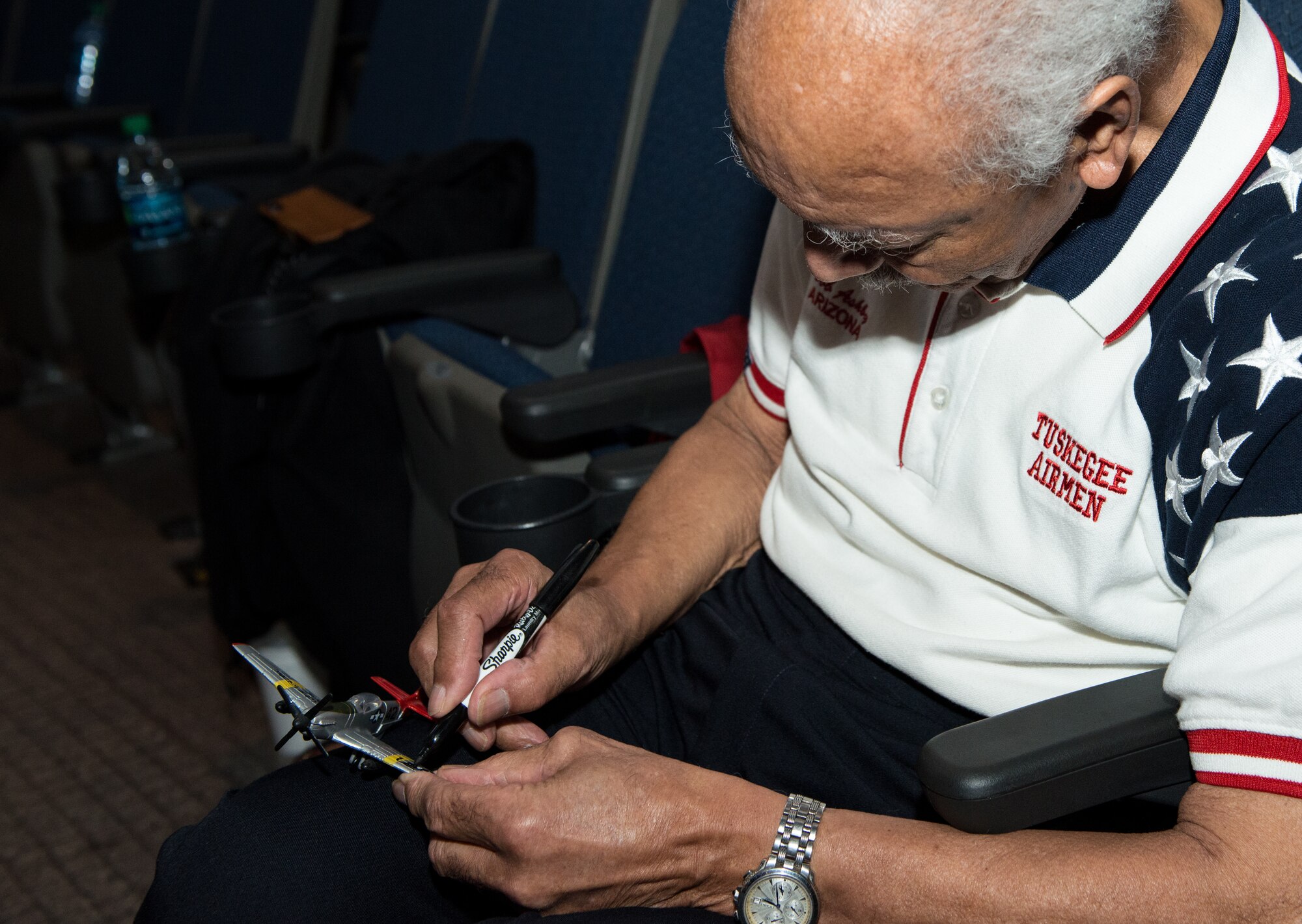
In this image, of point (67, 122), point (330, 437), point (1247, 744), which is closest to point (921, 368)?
point (1247, 744)

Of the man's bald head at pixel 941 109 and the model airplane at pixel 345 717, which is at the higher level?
the man's bald head at pixel 941 109

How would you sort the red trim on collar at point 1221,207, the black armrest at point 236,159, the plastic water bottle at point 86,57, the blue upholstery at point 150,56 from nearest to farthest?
1. the red trim on collar at point 1221,207
2. the black armrest at point 236,159
3. the blue upholstery at point 150,56
4. the plastic water bottle at point 86,57

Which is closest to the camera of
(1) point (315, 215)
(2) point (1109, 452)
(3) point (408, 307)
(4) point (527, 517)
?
(2) point (1109, 452)

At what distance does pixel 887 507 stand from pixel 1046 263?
0.79 ft

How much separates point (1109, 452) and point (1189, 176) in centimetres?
19

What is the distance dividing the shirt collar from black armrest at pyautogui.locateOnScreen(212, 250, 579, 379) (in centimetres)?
113

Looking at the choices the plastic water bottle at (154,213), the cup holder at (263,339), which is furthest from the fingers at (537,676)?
the plastic water bottle at (154,213)

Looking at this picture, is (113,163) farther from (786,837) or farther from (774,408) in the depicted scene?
(786,837)

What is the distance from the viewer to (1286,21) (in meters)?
1.01

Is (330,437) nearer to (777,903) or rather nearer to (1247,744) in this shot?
(777,903)

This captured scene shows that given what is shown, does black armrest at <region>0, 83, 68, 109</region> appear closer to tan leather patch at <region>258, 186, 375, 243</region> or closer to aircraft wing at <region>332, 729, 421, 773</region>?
tan leather patch at <region>258, 186, 375, 243</region>

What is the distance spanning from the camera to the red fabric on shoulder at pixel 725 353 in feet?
4.67

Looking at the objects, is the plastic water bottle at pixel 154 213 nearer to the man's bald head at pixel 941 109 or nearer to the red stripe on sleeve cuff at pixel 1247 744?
the man's bald head at pixel 941 109

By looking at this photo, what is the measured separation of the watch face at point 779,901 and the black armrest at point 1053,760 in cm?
11
